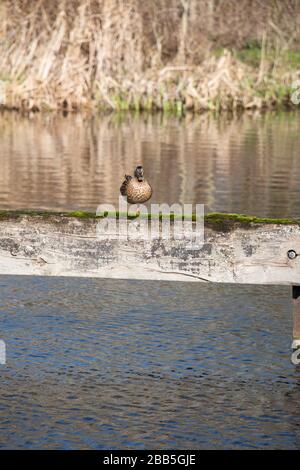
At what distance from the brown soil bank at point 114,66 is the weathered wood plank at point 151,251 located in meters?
24.4

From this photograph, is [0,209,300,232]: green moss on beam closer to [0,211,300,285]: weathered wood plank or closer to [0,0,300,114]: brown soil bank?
[0,211,300,285]: weathered wood plank

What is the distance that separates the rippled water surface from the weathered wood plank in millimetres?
739

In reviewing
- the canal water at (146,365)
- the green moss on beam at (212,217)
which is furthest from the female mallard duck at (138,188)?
the green moss on beam at (212,217)

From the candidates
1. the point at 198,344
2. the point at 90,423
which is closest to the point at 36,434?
the point at 90,423

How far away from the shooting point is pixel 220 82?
3234 cm

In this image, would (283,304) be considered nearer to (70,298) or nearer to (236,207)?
(70,298)

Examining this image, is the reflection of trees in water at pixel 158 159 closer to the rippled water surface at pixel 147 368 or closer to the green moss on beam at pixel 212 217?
the rippled water surface at pixel 147 368

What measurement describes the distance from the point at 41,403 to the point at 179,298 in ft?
10.1

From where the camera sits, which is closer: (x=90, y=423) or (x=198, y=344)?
(x=90, y=423)

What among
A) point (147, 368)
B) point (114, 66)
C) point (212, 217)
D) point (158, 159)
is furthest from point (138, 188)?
point (114, 66)

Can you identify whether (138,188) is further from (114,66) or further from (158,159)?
(114,66)

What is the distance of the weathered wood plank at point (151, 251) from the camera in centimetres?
709

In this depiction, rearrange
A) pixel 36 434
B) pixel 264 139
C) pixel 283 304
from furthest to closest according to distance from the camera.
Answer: pixel 264 139
pixel 283 304
pixel 36 434

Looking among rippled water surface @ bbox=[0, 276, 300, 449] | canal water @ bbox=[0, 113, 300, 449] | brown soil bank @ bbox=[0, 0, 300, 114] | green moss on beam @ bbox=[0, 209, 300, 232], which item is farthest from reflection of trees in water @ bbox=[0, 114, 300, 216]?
green moss on beam @ bbox=[0, 209, 300, 232]
